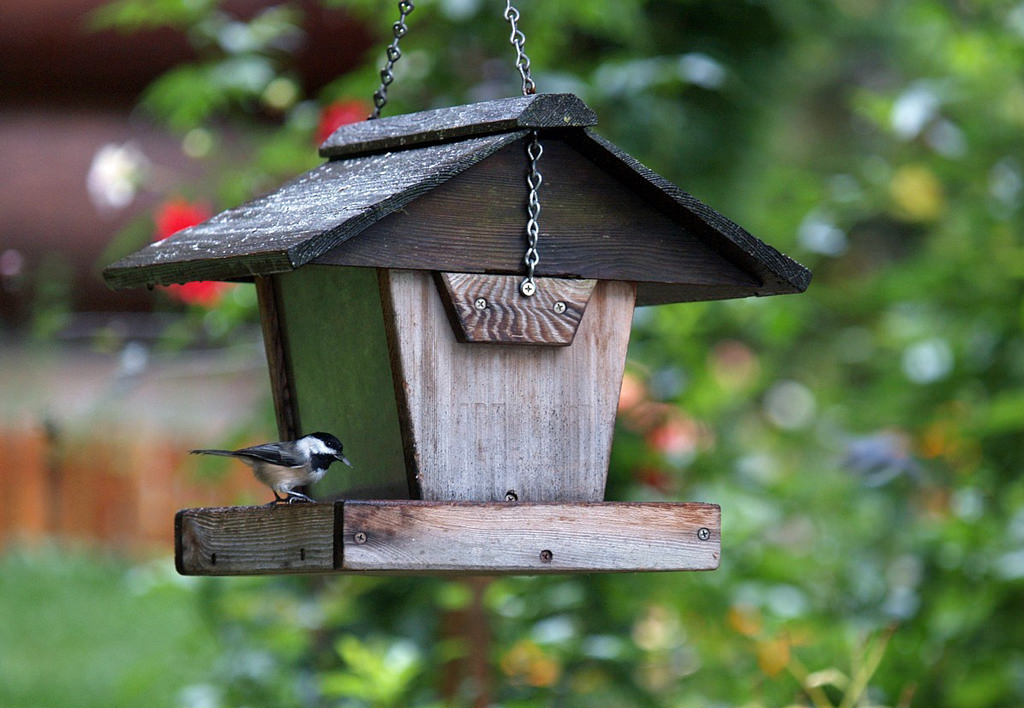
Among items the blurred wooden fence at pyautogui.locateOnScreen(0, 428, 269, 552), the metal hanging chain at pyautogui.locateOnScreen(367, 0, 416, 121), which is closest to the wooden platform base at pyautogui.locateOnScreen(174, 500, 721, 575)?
the metal hanging chain at pyautogui.locateOnScreen(367, 0, 416, 121)

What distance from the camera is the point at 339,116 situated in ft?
10.3

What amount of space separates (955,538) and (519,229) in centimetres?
187

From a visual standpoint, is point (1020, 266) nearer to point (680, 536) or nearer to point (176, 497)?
point (680, 536)

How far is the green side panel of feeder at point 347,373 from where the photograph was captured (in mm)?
1912

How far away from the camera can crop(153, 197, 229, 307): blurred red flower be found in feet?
9.86

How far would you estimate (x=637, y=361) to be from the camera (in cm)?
354

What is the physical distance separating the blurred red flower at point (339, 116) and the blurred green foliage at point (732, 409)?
0.45 ft

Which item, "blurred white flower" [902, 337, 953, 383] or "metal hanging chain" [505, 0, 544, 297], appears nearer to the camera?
"metal hanging chain" [505, 0, 544, 297]

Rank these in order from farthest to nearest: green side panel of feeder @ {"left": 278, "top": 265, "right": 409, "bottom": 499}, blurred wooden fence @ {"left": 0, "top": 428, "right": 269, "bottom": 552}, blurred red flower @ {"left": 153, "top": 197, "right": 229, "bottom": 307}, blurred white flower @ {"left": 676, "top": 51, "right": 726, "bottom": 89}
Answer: blurred wooden fence @ {"left": 0, "top": 428, "right": 269, "bottom": 552}
blurred white flower @ {"left": 676, "top": 51, "right": 726, "bottom": 89}
blurred red flower @ {"left": 153, "top": 197, "right": 229, "bottom": 307}
green side panel of feeder @ {"left": 278, "top": 265, "right": 409, "bottom": 499}

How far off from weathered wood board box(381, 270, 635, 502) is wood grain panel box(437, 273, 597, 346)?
0.03 meters

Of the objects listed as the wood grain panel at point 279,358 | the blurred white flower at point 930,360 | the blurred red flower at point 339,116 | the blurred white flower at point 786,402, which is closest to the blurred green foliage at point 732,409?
the blurred white flower at point 930,360

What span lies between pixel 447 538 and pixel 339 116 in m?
1.65

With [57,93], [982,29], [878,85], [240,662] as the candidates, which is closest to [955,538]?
[982,29]

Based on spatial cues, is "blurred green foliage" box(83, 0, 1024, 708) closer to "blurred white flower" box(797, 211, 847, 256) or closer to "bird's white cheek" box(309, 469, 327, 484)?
"blurred white flower" box(797, 211, 847, 256)
